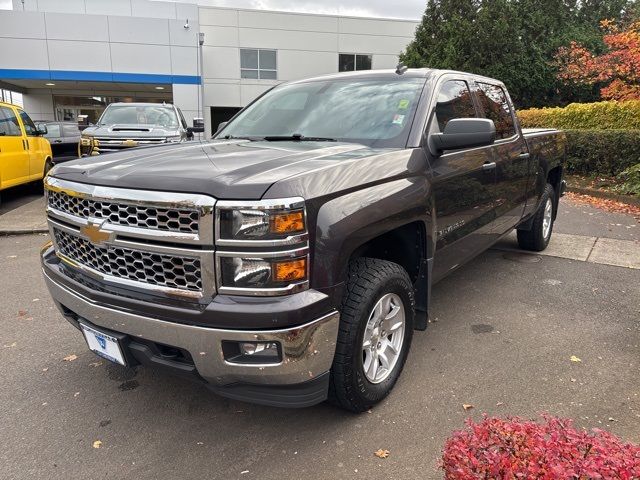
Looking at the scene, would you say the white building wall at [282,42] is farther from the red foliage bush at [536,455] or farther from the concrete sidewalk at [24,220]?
the red foliage bush at [536,455]

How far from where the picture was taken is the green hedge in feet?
34.9

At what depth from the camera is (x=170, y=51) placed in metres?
24.2

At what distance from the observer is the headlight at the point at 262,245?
84.4 inches

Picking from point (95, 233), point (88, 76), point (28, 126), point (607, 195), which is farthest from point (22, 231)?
point (88, 76)

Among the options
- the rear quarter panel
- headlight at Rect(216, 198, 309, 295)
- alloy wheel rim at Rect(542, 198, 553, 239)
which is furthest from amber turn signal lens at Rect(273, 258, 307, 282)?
alloy wheel rim at Rect(542, 198, 553, 239)

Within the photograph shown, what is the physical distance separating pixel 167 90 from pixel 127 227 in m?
26.8

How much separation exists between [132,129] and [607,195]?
31.4ft

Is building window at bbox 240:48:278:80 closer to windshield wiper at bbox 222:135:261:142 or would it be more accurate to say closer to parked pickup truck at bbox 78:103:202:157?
parked pickup truck at bbox 78:103:202:157

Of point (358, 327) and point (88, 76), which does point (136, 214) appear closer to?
point (358, 327)

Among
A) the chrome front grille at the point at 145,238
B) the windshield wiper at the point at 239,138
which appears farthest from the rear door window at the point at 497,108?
the chrome front grille at the point at 145,238

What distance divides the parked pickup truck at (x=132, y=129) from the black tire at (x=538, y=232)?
6.04m

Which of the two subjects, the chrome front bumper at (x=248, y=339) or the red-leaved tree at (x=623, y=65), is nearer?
the chrome front bumper at (x=248, y=339)

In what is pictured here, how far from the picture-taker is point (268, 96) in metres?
4.41

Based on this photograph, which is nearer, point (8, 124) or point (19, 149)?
point (8, 124)
